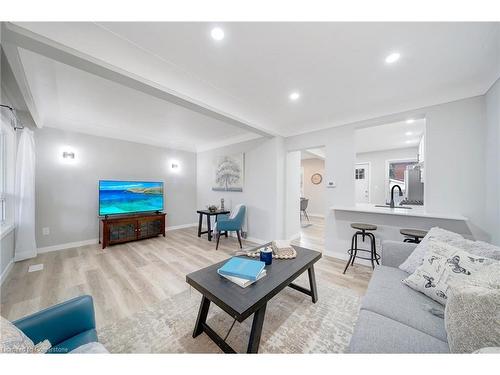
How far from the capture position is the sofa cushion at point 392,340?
887 millimetres

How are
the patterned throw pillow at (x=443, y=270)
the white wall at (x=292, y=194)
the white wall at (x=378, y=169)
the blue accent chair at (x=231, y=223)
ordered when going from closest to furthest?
the patterned throw pillow at (x=443, y=270) → the blue accent chair at (x=231, y=223) → the white wall at (x=292, y=194) → the white wall at (x=378, y=169)

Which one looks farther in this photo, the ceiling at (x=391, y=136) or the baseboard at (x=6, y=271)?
the ceiling at (x=391, y=136)

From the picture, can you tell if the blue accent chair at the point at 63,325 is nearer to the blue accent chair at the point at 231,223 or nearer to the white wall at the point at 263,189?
the blue accent chair at the point at 231,223

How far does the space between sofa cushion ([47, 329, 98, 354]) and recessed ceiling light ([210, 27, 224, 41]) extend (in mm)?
2161

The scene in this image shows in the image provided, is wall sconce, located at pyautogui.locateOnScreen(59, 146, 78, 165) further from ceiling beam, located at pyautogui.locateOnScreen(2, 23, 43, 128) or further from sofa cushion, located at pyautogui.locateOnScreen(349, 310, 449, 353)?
sofa cushion, located at pyautogui.locateOnScreen(349, 310, 449, 353)

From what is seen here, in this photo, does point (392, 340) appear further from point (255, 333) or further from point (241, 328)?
point (241, 328)

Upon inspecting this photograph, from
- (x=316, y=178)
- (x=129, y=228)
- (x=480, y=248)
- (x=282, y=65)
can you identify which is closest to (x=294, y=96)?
(x=282, y=65)

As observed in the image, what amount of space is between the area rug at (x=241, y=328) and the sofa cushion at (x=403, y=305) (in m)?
0.45

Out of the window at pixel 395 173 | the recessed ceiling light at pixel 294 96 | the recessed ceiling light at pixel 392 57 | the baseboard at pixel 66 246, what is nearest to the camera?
the recessed ceiling light at pixel 392 57

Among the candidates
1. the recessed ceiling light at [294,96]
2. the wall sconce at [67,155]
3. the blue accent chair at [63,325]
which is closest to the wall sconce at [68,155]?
the wall sconce at [67,155]

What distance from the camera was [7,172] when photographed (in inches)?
98.0

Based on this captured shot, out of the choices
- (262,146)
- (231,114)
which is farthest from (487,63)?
(262,146)

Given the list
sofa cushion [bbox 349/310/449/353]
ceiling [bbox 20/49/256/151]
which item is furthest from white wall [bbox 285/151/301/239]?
sofa cushion [bbox 349/310/449/353]
